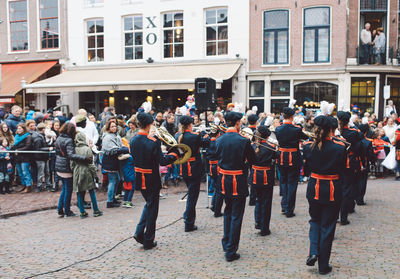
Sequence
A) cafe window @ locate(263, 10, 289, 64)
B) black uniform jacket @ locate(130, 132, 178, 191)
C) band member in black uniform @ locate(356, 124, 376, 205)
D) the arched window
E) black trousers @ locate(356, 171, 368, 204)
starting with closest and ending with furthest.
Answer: black uniform jacket @ locate(130, 132, 178, 191)
band member in black uniform @ locate(356, 124, 376, 205)
black trousers @ locate(356, 171, 368, 204)
the arched window
cafe window @ locate(263, 10, 289, 64)

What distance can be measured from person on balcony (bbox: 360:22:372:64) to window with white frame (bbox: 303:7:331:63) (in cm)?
145

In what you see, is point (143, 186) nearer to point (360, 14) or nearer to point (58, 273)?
point (58, 273)

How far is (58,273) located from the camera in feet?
16.6

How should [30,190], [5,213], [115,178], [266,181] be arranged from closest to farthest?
[266,181], [5,213], [115,178], [30,190]

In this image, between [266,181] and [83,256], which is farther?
[266,181]

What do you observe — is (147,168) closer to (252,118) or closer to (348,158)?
(252,118)

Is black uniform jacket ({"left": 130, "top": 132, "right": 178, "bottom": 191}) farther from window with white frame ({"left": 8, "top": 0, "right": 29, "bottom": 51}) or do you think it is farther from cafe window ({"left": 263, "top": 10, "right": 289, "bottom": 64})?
window with white frame ({"left": 8, "top": 0, "right": 29, "bottom": 51})

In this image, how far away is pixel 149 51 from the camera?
20.2m

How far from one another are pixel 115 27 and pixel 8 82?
6.58 meters

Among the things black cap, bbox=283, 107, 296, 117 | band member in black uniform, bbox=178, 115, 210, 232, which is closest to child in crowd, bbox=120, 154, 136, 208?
band member in black uniform, bbox=178, 115, 210, 232

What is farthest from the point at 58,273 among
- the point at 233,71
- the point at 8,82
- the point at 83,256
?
the point at 8,82

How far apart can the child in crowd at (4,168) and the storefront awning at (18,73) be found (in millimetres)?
11685

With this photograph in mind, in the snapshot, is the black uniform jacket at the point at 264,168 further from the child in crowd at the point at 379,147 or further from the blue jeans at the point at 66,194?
the child in crowd at the point at 379,147

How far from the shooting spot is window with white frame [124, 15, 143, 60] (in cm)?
2036
